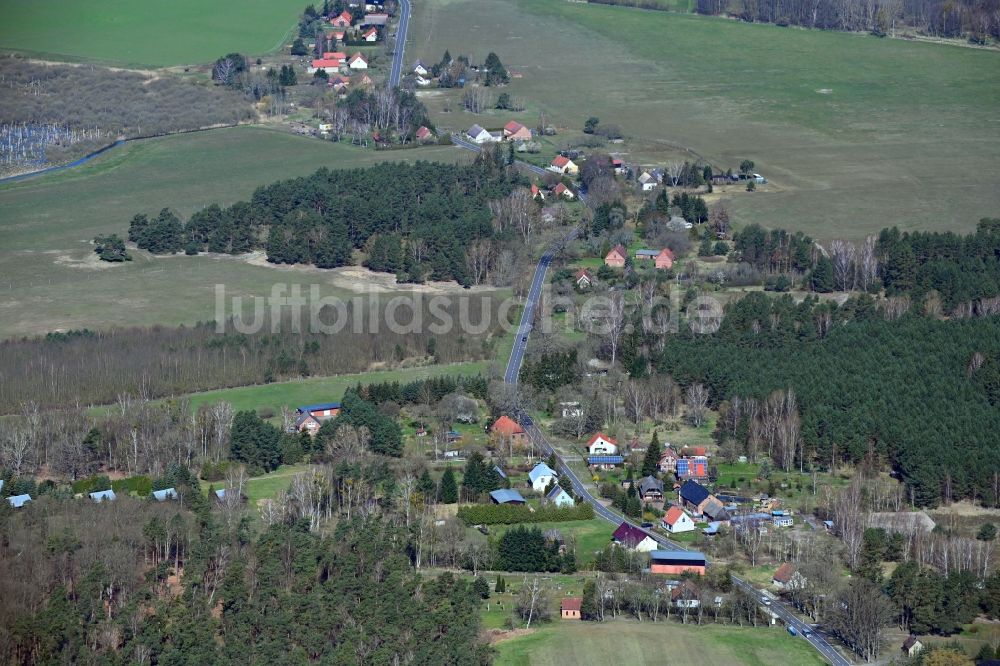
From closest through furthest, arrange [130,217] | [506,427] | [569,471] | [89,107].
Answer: [569,471]
[506,427]
[130,217]
[89,107]

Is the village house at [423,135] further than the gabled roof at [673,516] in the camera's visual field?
Yes

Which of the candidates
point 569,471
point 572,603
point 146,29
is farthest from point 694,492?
point 146,29

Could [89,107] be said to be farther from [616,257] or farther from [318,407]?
[318,407]

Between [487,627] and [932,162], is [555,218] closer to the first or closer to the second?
[932,162]

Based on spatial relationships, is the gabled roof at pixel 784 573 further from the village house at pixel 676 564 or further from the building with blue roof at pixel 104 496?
the building with blue roof at pixel 104 496

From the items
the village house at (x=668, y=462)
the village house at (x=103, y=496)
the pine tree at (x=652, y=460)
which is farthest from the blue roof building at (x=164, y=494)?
the village house at (x=668, y=462)

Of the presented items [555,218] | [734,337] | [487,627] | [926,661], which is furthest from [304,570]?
[555,218]
